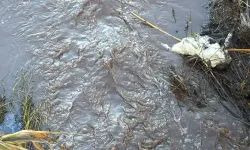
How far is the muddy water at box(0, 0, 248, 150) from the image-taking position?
3.79 metres

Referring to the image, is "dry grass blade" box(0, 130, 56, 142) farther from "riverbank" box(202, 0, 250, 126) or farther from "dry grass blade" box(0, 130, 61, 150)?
"riverbank" box(202, 0, 250, 126)

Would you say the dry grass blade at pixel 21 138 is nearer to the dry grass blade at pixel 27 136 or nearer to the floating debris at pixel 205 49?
the dry grass blade at pixel 27 136

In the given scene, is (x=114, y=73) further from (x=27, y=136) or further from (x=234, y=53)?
(x=27, y=136)

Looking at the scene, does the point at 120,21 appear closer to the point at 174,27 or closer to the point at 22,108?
the point at 174,27

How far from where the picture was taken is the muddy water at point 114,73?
12.5ft

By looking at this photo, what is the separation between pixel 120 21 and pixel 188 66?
3.70 ft

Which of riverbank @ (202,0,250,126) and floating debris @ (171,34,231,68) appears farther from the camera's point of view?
floating debris @ (171,34,231,68)

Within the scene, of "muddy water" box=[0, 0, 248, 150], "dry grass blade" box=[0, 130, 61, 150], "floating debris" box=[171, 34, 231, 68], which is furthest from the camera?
"floating debris" box=[171, 34, 231, 68]

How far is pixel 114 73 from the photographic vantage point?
431 cm

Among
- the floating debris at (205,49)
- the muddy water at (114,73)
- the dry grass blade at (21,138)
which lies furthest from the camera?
the floating debris at (205,49)

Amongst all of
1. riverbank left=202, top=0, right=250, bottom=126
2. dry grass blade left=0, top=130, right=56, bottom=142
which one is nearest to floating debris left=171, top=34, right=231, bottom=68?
riverbank left=202, top=0, right=250, bottom=126

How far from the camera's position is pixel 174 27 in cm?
474

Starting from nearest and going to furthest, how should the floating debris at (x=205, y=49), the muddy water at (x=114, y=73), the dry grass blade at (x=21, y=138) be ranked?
the dry grass blade at (x=21, y=138) < the muddy water at (x=114, y=73) < the floating debris at (x=205, y=49)

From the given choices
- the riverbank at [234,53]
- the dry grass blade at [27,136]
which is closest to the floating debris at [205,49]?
the riverbank at [234,53]
